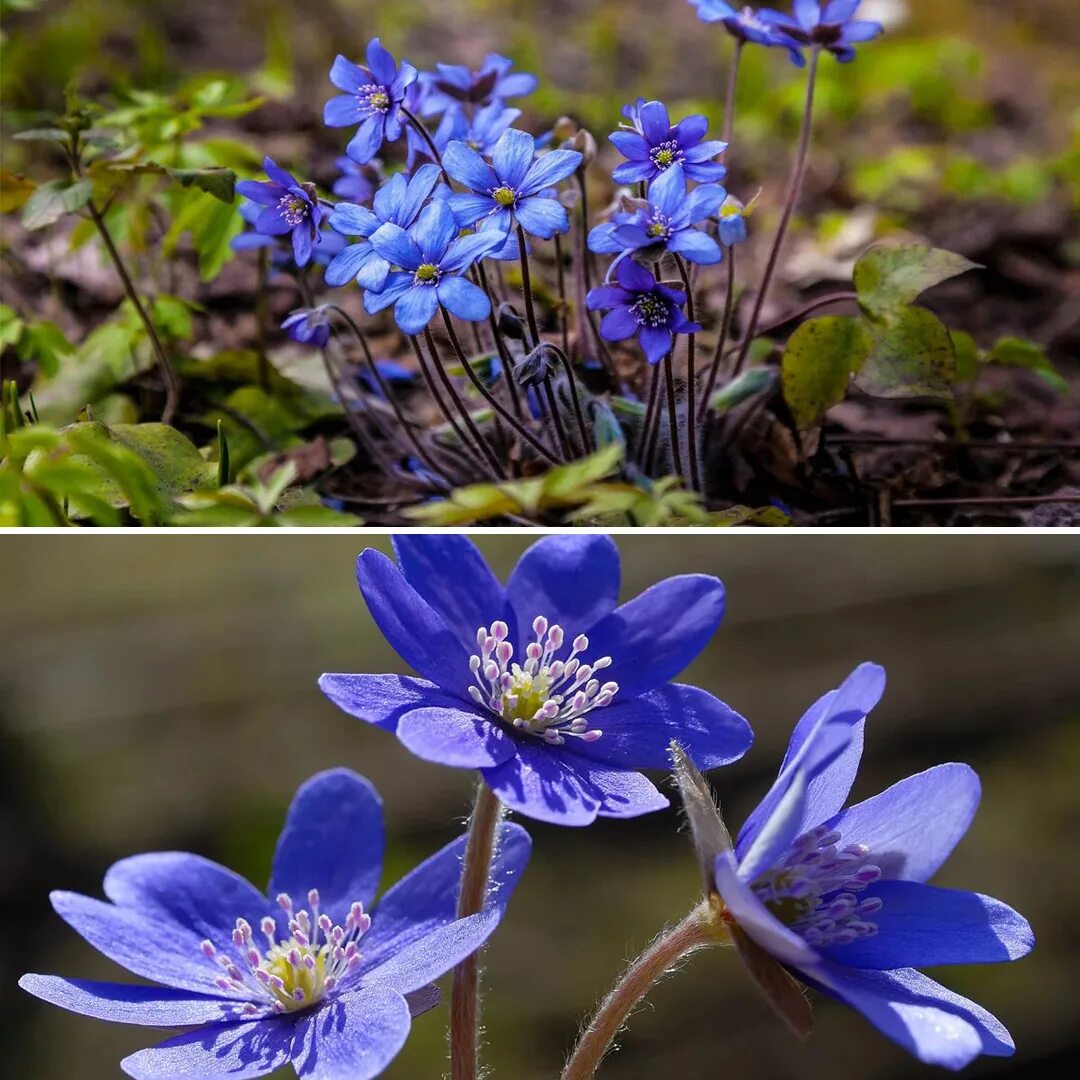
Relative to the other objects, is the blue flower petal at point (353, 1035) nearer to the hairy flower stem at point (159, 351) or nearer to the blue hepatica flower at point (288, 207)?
the blue hepatica flower at point (288, 207)

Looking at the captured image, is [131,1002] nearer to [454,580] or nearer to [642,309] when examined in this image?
[454,580]

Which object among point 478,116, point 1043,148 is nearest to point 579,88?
point 1043,148

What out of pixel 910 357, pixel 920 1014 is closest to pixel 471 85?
pixel 910 357

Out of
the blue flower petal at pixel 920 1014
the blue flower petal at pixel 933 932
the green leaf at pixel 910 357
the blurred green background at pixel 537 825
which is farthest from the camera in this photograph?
the blurred green background at pixel 537 825

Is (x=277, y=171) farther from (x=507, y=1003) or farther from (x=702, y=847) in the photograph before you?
(x=507, y=1003)

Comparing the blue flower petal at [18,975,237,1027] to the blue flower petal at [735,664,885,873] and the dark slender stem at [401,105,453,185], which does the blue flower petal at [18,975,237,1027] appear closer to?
the blue flower petal at [735,664,885,873]

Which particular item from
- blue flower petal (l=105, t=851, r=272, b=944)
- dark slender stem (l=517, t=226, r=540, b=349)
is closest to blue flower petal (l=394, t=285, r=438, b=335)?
dark slender stem (l=517, t=226, r=540, b=349)

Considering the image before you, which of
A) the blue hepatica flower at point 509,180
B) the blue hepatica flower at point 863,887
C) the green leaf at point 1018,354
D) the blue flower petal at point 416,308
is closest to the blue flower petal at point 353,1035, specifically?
the blue hepatica flower at point 863,887
